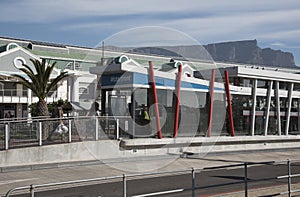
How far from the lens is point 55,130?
1866cm

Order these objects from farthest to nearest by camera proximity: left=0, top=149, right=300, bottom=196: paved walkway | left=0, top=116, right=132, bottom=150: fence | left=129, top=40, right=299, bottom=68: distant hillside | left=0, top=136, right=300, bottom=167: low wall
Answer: left=0, top=116, right=132, bottom=150: fence, left=0, top=136, right=300, bottom=167: low wall, left=0, top=149, right=300, bottom=196: paved walkway, left=129, top=40, right=299, bottom=68: distant hillside

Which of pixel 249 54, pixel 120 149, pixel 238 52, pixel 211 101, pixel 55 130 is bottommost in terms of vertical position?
pixel 120 149

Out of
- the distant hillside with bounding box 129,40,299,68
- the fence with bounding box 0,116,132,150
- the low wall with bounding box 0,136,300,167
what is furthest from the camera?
the fence with bounding box 0,116,132,150

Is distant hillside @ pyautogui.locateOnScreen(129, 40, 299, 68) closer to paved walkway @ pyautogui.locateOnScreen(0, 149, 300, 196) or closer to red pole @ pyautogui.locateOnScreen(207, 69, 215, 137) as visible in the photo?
red pole @ pyautogui.locateOnScreen(207, 69, 215, 137)

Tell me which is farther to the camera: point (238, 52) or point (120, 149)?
point (238, 52)

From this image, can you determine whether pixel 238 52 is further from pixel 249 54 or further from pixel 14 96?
pixel 14 96

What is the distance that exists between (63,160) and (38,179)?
3705 mm

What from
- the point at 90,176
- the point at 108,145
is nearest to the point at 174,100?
the point at 108,145

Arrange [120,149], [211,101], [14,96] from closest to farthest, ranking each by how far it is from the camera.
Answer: [120,149] → [211,101] → [14,96]

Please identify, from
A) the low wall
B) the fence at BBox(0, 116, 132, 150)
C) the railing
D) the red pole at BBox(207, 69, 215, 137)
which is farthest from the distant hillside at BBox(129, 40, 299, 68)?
the railing

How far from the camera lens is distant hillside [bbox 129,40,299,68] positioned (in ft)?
44.6

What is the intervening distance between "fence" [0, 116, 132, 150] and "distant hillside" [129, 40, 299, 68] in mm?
5209

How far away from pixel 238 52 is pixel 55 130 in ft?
117

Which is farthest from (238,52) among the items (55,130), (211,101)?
(55,130)
